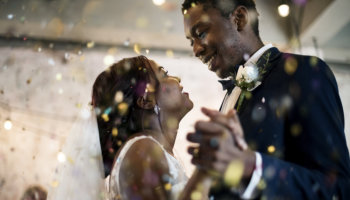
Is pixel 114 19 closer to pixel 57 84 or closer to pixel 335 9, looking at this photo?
pixel 57 84

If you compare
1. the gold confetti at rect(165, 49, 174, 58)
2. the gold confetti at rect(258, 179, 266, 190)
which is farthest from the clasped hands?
the gold confetti at rect(165, 49, 174, 58)

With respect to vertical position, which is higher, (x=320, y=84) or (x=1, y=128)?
(x=320, y=84)

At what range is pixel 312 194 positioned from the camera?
1.02 m

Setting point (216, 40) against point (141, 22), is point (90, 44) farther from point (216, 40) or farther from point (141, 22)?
point (216, 40)

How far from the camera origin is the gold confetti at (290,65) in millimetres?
1342

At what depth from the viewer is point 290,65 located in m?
1.37

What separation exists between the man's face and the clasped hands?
3.20 feet

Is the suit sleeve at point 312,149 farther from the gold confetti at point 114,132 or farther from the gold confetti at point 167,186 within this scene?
the gold confetti at point 114,132

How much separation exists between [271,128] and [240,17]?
0.90 metres

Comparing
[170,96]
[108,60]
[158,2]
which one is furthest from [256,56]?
[108,60]

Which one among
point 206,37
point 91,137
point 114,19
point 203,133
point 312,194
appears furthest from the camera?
point 114,19

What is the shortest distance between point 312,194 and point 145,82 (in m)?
1.29

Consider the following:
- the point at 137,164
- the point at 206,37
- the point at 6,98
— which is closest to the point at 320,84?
the point at 206,37

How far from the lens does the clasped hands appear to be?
817mm
